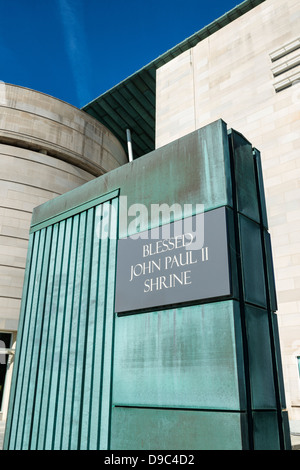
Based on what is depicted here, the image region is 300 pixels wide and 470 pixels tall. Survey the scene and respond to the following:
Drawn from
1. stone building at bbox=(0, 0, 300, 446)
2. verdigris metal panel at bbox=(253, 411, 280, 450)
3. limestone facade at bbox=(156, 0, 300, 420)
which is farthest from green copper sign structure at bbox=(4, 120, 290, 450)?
stone building at bbox=(0, 0, 300, 446)

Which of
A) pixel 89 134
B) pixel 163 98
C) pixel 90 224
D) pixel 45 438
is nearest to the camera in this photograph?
pixel 45 438

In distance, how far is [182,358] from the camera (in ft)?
20.4

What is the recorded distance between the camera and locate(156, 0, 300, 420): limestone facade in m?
16.3

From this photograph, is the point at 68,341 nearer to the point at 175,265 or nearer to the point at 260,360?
the point at 175,265

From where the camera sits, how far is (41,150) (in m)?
26.9

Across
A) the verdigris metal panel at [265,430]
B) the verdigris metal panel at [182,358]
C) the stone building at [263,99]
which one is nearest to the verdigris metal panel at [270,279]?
the verdigris metal panel at [182,358]

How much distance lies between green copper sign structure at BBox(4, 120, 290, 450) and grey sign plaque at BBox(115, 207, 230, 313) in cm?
4

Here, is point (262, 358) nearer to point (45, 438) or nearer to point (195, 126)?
point (45, 438)

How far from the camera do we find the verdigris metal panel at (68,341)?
24.1 feet

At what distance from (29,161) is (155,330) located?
21899mm

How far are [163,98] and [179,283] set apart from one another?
21.5 m

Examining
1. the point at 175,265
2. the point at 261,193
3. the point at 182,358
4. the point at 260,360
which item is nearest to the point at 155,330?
the point at 182,358

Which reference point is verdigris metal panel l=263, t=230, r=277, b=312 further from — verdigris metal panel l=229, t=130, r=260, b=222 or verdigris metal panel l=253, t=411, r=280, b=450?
verdigris metal panel l=253, t=411, r=280, b=450

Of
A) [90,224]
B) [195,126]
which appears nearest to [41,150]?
[195,126]
